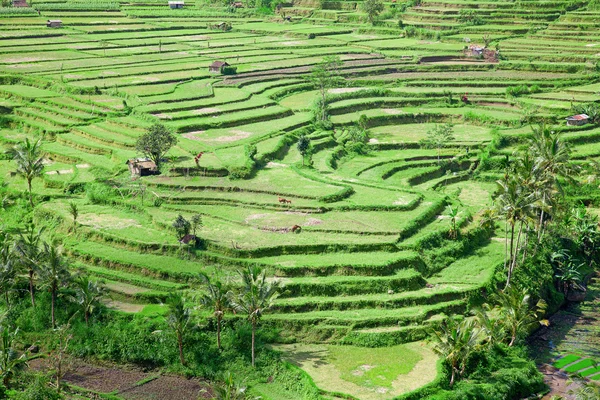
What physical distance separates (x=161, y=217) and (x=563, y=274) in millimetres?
19693

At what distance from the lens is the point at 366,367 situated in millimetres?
30516

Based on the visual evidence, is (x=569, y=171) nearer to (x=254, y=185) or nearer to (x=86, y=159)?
(x=254, y=185)

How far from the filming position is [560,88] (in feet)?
221

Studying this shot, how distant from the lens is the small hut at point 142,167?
151 feet

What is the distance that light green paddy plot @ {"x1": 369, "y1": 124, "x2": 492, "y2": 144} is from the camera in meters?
57.2

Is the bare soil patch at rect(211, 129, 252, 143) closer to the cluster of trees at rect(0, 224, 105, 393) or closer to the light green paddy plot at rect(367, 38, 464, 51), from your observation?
the cluster of trees at rect(0, 224, 105, 393)

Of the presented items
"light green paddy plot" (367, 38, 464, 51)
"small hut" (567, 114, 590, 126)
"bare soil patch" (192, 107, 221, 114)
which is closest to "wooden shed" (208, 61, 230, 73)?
"bare soil patch" (192, 107, 221, 114)

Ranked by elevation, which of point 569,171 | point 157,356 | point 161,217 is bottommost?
point 157,356

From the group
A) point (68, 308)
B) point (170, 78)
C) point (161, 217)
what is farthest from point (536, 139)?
point (170, 78)

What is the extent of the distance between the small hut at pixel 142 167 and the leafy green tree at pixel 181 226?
9856 mm

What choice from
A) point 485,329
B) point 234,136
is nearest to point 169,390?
point 485,329

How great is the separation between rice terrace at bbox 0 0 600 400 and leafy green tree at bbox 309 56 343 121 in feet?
1.05

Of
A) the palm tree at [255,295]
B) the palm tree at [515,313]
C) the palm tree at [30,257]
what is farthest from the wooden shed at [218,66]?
the palm tree at [255,295]

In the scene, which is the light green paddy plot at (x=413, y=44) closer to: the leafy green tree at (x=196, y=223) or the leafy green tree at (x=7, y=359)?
the leafy green tree at (x=196, y=223)
